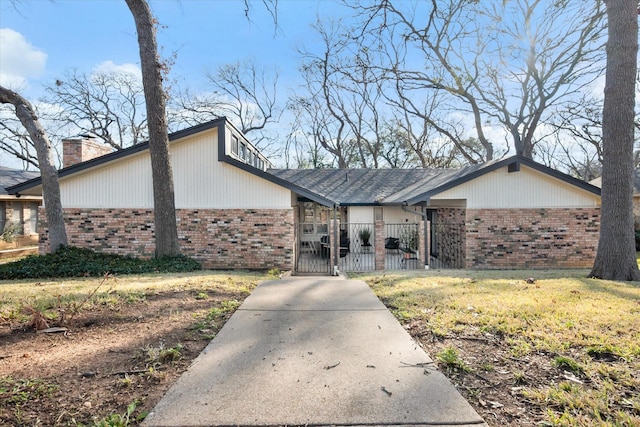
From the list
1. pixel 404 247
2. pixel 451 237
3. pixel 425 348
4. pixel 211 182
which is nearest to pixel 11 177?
pixel 211 182

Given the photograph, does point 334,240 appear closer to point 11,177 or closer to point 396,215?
point 396,215

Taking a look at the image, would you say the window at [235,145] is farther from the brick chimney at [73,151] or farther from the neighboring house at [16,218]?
the neighboring house at [16,218]

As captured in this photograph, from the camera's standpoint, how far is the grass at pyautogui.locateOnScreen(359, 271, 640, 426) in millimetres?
2684

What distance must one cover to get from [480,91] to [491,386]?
23.7m

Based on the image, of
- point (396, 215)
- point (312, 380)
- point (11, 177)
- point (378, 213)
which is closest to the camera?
point (312, 380)

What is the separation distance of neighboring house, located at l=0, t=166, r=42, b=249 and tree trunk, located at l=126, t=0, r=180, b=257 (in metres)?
9.72

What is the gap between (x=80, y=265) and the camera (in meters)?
9.29

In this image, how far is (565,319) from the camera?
459 centimetres

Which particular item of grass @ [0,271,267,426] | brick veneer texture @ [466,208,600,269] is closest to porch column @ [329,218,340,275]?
grass @ [0,271,267,426]

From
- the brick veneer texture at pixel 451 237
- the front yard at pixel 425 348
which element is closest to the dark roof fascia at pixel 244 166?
the front yard at pixel 425 348

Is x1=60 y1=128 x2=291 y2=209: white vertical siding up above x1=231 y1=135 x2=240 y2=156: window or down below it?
→ below

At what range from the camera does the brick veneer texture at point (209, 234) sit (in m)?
11.7

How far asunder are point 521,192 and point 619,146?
168 inches

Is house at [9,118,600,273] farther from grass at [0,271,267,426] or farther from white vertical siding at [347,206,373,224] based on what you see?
white vertical siding at [347,206,373,224]
